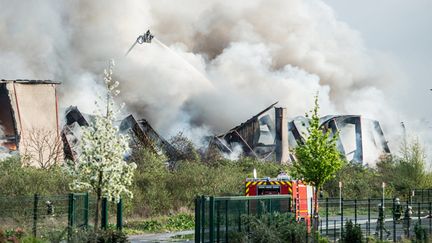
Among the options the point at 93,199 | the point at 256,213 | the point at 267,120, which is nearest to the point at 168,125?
the point at 267,120

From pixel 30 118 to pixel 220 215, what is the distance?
42.9 meters

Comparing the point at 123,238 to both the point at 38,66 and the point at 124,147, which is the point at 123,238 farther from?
the point at 38,66

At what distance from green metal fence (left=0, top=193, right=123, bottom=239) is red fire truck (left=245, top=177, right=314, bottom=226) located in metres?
6.25

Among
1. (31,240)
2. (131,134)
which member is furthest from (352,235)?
(131,134)

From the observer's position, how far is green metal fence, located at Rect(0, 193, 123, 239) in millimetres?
23969

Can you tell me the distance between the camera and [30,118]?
61.7 m

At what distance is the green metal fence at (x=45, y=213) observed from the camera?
23969 millimetres

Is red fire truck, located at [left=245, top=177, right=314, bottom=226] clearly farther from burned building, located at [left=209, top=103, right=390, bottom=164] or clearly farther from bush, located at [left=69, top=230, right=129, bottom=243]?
burned building, located at [left=209, top=103, right=390, bottom=164]

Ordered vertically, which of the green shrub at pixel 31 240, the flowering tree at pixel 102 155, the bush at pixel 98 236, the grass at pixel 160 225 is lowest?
the grass at pixel 160 225

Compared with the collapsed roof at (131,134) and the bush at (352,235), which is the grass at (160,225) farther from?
the collapsed roof at (131,134)

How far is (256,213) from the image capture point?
2302cm

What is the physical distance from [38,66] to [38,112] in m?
9.19

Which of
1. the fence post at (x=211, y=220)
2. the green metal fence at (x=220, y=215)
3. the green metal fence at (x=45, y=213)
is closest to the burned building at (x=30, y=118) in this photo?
the green metal fence at (x=45, y=213)

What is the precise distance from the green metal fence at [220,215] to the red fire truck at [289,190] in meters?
5.03
